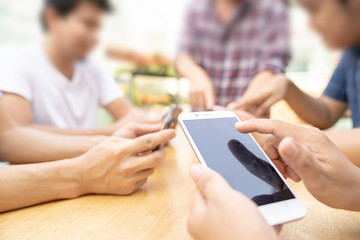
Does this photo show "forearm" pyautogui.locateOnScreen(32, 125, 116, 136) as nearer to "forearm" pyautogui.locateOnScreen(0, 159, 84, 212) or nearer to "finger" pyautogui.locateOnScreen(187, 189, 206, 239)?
"forearm" pyautogui.locateOnScreen(0, 159, 84, 212)

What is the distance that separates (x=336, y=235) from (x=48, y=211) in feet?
1.24

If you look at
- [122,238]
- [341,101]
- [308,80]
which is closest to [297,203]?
[122,238]

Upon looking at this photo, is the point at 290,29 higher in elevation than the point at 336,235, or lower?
higher

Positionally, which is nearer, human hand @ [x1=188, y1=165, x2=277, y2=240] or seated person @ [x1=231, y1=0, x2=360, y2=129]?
human hand @ [x1=188, y1=165, x2=277, y2=240]

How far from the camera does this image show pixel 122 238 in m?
0.32

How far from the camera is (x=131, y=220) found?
362mm

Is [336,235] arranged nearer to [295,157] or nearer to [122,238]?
[295,157]

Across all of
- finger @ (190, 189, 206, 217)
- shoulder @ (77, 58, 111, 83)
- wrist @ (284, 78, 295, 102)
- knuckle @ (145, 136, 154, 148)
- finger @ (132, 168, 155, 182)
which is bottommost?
finger @ (132, 168, 155, 182)

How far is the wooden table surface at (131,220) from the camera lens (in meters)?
0.33

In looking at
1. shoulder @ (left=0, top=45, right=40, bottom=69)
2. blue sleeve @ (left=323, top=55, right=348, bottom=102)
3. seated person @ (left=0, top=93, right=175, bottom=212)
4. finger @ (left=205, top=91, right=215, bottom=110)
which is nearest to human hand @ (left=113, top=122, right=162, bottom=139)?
seated person @ (left=0, top=93, right=175, bottom=212)

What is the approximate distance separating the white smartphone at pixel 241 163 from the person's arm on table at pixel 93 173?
0.09 m

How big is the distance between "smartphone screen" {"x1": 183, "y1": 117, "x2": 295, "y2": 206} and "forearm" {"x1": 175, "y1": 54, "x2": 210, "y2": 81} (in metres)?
0.46

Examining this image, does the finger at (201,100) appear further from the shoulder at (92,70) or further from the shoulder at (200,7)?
the shoulder at (92,70)

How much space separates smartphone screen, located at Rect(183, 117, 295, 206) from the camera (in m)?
0.32
